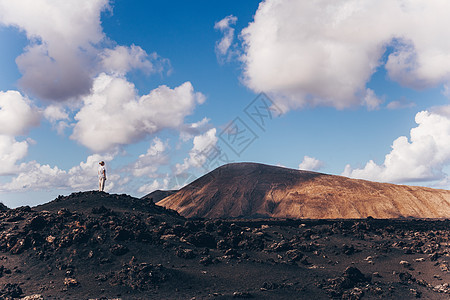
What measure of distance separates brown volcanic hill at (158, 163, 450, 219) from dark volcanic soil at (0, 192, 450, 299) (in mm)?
50938

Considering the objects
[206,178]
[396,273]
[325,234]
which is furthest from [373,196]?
[396,273]

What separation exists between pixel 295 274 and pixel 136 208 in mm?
15682

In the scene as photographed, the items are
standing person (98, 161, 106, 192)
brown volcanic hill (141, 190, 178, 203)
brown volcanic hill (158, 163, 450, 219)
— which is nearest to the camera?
standing person (98, 161, 106, 192)

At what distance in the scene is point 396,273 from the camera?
21.7 meters

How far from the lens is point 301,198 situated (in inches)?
3312

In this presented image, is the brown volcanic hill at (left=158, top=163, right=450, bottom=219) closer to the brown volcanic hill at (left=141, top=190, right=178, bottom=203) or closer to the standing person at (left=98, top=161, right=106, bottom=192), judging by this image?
the brown volcanic hill at (left=141, top=190, right=178, bottom=203)

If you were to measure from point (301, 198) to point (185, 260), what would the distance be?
67.3 m

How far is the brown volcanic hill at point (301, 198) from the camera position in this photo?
3100 inches

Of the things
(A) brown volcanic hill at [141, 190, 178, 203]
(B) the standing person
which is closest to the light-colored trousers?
(B) the standing person

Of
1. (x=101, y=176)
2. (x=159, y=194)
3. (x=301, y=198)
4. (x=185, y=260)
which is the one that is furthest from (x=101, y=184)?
(x=159, y=194)

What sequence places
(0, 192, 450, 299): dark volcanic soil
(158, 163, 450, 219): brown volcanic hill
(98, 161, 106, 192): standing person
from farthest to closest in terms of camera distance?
1. (158, 163, 450, 219): brown volcanic hill
2. (98, 161, 106, 192): standing person
3. (0, 192, 450, 299): dark volcanic soil

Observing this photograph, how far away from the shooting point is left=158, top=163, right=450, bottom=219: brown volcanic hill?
7875cm

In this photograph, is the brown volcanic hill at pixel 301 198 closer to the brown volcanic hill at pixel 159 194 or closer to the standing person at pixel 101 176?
the brown volcanic hill at pixel 159 194

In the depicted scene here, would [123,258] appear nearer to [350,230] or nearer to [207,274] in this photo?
[207,274]
